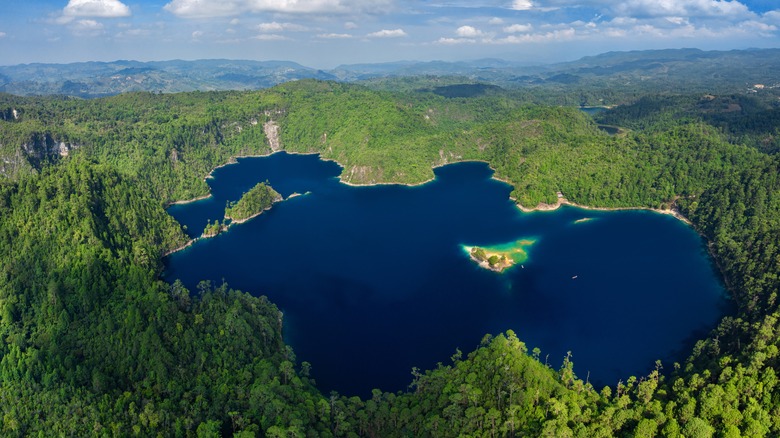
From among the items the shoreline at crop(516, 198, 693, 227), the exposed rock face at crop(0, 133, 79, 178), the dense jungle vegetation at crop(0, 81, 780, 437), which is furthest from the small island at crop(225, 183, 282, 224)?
the exposed rock face at crop(0, 133, 79, 178)

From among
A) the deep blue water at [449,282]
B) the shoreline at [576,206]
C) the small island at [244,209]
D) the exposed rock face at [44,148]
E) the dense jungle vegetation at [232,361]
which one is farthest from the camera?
the exposed rock face at [44,148]

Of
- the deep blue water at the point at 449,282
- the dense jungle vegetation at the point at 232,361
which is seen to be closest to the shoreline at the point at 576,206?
the deep blue water at the point at 449,282

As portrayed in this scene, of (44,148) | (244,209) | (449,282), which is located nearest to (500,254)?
(449,282)

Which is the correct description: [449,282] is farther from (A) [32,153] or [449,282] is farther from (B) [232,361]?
(A) [32,153]

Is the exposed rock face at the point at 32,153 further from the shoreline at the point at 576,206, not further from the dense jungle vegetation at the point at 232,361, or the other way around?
the shoreline at the point at 576,206

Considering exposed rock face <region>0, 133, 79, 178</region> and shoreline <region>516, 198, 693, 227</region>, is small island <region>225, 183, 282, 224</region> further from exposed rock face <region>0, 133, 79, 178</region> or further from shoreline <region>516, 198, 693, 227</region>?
exposed rock face <region>0, 133, 79, 178</region>

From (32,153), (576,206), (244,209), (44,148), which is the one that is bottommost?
(576,206)
